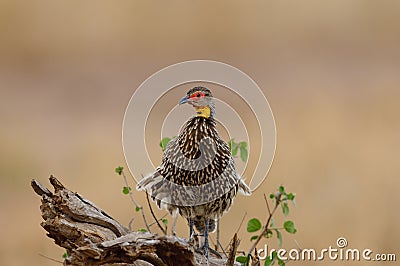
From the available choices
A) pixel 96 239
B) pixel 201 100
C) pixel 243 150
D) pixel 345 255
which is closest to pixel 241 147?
Result: pixel 243 150

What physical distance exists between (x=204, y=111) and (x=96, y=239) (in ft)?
0.79

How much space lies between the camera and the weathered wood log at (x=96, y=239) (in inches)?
30.0

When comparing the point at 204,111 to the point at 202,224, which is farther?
the point at 202,224

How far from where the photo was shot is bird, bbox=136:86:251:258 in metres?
0.94

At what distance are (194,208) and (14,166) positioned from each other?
0.95 metres

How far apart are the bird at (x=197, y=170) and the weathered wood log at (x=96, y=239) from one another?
0.28 feet

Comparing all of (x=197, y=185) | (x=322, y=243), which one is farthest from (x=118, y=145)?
(x=197, y=185)

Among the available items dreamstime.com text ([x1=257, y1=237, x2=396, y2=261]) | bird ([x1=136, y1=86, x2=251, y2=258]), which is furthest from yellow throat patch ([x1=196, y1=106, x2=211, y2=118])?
dreamstime.com text ([x1=257, y1=237, x2=396, y2=261])

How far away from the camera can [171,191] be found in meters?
0.97

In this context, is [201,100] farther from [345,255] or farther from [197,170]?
[345,255]

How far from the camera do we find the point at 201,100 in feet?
3.06

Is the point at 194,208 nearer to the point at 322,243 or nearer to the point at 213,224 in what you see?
the point at 213,224

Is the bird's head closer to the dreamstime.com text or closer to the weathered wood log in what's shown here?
the weathered wood log
